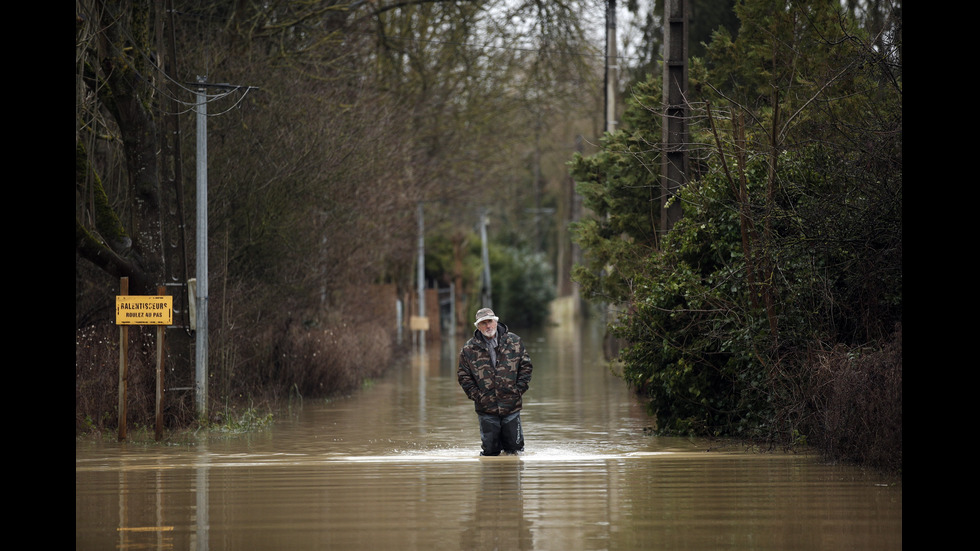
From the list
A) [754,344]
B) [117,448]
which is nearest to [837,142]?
[754,344]

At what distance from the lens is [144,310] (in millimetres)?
17484

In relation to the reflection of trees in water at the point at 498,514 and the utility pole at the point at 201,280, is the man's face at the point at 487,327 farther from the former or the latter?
the utility pole at the point at 201,280

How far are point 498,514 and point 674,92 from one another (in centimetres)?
1129

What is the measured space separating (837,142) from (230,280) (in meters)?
12.2

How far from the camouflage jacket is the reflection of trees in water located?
92cm

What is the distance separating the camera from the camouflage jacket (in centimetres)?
1470

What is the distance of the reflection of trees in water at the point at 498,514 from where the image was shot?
955cm

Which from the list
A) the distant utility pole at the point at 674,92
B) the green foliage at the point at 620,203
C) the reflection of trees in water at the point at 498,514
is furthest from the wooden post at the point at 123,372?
the green foliage at the point at 620,203

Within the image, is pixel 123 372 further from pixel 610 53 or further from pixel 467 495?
pixel 610 53

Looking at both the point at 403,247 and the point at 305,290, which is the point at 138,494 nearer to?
the point at 305,290

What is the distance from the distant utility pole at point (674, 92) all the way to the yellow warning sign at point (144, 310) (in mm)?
7633

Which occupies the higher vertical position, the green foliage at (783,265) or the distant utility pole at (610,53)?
the distant utility pole at (610,53)

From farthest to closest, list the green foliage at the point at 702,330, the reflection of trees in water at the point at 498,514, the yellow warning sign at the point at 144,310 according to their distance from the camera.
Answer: the yellow warning sign at the point at 144,310, the green foliage at the point at 702,330, the reflection of trees in water at the point at 498,514

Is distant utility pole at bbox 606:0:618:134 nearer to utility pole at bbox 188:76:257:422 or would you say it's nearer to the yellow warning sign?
utility pole at bbox 188:76:257:422
